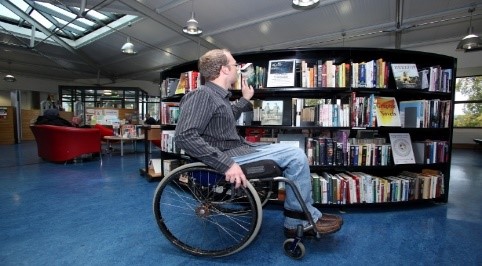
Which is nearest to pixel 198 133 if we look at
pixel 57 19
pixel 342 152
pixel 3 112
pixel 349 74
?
pixel 342 152

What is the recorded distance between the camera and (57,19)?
6.47m

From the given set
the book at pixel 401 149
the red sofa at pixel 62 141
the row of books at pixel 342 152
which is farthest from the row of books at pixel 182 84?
the red sofa at pixel 62 141

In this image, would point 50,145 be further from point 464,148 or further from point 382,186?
point 464,148

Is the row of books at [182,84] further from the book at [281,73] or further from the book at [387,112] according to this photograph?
the book at [387,112]

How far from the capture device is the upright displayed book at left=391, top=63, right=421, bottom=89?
2264 mm

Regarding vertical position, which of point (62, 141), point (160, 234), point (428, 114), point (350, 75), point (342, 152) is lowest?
point (160, 234)

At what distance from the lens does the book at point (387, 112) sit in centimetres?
225

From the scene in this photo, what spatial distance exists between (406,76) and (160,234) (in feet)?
8.48

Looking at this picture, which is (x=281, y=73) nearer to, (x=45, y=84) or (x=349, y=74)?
(x=349, y=74)

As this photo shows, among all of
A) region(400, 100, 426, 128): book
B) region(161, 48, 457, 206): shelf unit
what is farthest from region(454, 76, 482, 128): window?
region(400, 100, 426, 128): book

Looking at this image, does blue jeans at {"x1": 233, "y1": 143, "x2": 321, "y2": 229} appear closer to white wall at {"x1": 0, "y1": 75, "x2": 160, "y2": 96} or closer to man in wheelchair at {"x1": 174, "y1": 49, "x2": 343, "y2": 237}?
man in wheelchair at {"x1": 174, "y1": 49, "x2": 343, "y2": 237}

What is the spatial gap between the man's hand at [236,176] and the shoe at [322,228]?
51 centimetres

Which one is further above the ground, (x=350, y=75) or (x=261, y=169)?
(x=350, y=75)

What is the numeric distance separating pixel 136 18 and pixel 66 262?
19.4ft
